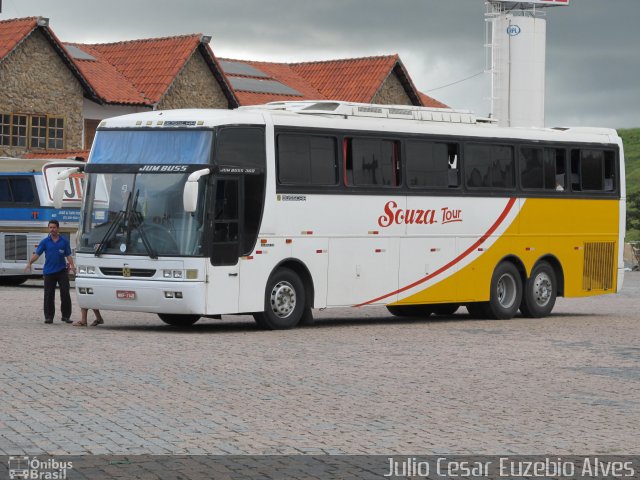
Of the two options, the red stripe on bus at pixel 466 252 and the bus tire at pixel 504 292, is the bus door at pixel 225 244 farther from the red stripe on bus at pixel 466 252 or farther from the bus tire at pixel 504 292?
the bus tire at pixel 504 292

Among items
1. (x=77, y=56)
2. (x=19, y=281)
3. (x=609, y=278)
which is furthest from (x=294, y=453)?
(x=77, y=56)

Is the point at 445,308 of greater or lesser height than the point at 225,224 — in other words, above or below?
below

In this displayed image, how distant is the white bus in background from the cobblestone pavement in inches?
547

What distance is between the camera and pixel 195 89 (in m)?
63.1

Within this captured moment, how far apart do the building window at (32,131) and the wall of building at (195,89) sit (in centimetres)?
614

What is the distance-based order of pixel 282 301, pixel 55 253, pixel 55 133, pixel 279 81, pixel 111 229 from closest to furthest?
pixel 111 229 → pixel 282 301 → pixel 55 253 → pixel 55 133 → pixel 279 81

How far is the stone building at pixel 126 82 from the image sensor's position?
55281 millimetres

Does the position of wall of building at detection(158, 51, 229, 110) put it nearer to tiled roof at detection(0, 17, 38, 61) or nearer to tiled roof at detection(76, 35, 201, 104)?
tiled roof at detection(76, 35, 201, 104)

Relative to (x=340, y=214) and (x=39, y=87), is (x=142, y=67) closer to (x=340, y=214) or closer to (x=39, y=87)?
(x=39, y=87)

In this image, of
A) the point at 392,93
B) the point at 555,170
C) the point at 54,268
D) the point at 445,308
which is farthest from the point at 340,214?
the point at 392,93

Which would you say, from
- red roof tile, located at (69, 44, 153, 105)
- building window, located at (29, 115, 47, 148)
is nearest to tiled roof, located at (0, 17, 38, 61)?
red roof tile, located at (69, 44, 153, 105)

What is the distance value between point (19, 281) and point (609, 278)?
1736 cm

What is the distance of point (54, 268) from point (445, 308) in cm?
828

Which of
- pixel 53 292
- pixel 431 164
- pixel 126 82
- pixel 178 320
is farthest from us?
pixel 126 82
